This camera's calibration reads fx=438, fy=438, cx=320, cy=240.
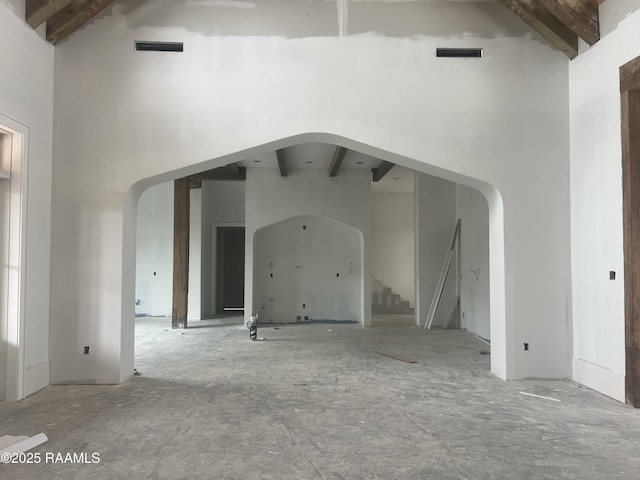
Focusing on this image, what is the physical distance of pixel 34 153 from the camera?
173 inches

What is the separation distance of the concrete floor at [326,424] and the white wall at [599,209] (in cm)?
34

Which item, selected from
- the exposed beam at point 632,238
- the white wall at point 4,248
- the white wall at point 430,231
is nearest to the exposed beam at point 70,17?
the white wall at point 4,248

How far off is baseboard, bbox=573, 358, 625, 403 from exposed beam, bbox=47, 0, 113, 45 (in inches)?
249

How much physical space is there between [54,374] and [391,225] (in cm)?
1036

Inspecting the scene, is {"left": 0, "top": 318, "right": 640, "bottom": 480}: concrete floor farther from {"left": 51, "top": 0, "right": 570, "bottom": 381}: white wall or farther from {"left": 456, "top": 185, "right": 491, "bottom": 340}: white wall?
{"left": 456, "top": 185, "right": 491, "bottom": 340}: white wall

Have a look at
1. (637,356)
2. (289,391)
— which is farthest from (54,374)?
(637,356)

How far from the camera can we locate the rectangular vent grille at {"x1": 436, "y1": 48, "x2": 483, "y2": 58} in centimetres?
491

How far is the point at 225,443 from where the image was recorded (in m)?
3.13

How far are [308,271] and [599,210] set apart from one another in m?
6.62

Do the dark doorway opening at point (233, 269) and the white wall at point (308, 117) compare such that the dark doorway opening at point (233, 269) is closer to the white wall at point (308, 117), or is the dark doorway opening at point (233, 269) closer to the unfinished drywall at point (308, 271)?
the unfinished drywall at point (308, 271)

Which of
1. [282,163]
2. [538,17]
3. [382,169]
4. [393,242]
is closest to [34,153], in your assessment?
[282,163]

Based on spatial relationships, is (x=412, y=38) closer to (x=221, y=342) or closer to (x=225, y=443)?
(x=225, y=443)

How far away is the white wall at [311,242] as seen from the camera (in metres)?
9.44

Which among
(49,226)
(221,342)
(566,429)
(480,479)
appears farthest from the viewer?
(221,342)
